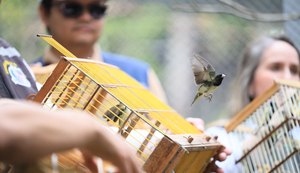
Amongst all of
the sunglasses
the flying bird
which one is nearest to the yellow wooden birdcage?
the flying bird

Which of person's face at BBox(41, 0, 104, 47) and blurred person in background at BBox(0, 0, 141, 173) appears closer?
blurred person in background at BBox(0, 0, 141, 173)

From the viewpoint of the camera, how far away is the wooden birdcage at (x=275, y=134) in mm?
2885

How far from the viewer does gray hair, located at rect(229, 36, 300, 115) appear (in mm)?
3867

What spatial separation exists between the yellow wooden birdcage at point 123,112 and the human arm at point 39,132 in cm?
61

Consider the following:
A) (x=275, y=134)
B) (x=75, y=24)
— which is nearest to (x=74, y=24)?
(x=75, y=24)

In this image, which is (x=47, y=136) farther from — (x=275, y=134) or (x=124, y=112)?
(x=275, y=134)

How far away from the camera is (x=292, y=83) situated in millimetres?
2990

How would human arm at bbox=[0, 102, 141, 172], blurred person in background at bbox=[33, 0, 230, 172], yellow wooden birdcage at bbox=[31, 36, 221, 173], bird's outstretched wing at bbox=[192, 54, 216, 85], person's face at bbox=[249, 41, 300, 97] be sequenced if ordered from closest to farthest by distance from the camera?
human arm at bbox=[0, 102, 141, 172] → yellow wooden birdcage at bbox=[31, 36, 221, 173] → bird's outstretched wing at bbox=[192, 54, 216, 85] → blurred person in background at bbox=[33, 0, 230, 172] → person's face at bbox=[249, 41, 300, 97]

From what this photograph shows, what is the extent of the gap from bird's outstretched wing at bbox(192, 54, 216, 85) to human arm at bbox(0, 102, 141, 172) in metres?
0.80

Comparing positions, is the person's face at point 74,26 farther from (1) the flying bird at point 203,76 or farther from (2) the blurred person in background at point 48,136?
(2) the blurred person in background at point 48,136

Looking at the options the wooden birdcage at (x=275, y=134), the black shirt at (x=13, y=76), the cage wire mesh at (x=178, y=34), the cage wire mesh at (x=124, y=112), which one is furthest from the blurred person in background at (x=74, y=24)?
the cage wire mesh at (x=178, y=34)

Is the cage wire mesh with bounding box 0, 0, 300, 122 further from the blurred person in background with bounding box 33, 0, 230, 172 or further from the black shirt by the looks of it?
the black shirt

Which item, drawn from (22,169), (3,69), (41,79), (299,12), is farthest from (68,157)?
(299,12)

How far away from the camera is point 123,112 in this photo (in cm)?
200
